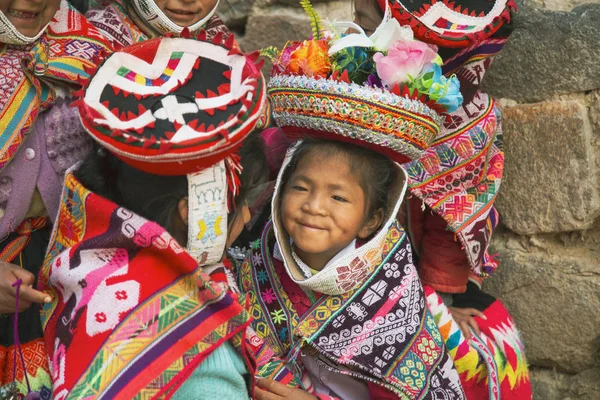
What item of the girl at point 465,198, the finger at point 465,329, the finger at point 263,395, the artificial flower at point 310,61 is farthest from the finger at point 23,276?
the finger at point 465,329

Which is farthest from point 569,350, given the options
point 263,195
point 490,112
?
point 263,195

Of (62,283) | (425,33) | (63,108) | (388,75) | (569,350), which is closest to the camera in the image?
(62,283)

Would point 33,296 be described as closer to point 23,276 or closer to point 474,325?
point 23,276

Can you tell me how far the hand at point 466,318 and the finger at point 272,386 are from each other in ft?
2.82

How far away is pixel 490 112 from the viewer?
120 inches

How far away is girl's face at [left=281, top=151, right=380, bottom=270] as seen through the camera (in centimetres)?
249

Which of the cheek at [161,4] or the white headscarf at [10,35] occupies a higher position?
the cheek at [161,4]

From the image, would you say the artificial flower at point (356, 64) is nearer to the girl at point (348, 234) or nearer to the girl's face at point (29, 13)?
the girl at point (348, 234)

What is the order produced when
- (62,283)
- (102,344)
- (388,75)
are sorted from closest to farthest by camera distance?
(102,344)
(62,283)
(388,75)

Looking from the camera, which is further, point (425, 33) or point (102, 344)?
point (425, 33)

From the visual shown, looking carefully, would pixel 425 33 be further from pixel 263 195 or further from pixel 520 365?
pixel 520 365

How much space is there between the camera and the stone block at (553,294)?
10.7 feet

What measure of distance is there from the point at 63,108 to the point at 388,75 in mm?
1004

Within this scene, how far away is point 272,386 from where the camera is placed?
7.79ft
